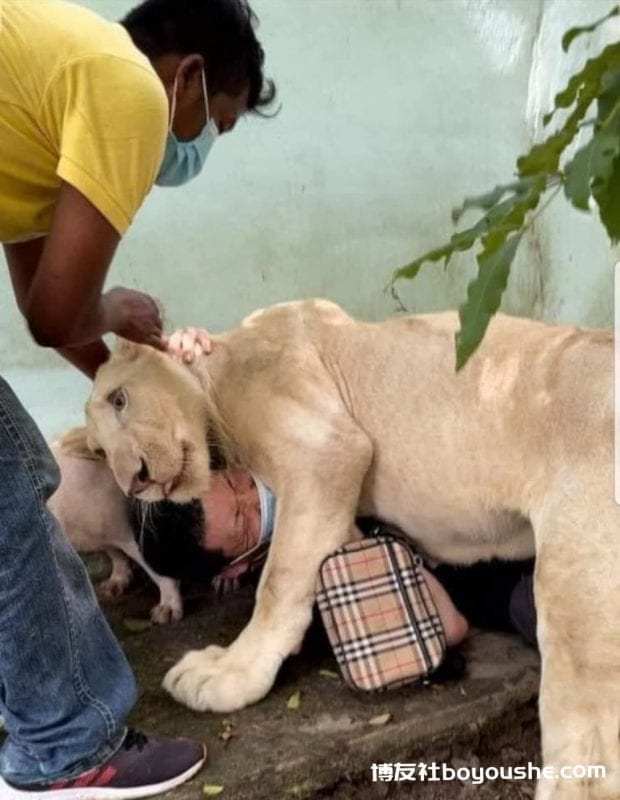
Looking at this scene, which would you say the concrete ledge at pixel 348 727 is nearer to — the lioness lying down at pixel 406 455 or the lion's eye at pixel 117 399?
the lioness lying down at pixel 406 455

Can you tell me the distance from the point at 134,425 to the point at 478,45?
1776 mm

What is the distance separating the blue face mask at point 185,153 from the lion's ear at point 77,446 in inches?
26.4

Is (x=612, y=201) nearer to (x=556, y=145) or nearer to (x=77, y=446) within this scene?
(x=556, y=145)

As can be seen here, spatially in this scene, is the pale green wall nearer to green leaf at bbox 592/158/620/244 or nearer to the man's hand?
the man's hand

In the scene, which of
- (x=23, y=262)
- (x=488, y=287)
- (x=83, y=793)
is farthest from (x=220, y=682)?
(x=488, y=287)

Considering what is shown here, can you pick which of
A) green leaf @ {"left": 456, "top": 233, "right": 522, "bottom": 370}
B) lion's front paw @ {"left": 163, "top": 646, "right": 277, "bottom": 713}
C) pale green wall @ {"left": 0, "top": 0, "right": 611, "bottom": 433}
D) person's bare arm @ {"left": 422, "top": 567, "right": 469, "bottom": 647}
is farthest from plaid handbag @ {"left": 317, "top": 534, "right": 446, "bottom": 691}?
green leaf @ {"left": 456, "top": 233, "right": 522, "bottom": 370}

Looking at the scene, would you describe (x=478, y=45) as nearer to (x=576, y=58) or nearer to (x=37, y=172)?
(x=576, y=58)

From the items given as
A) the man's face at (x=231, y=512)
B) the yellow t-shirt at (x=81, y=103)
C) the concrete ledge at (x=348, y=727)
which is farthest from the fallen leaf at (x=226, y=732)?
the yellow t-shirt at (x=81, y=103)

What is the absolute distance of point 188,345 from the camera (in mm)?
2338

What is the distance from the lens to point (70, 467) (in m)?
2.50

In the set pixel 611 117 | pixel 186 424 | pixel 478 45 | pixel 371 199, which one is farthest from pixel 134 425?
pixel 478 45

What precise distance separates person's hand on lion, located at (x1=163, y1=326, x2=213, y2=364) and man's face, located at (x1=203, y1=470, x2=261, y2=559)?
0.27 m

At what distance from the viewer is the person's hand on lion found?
7.64ft

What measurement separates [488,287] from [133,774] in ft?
4.01
